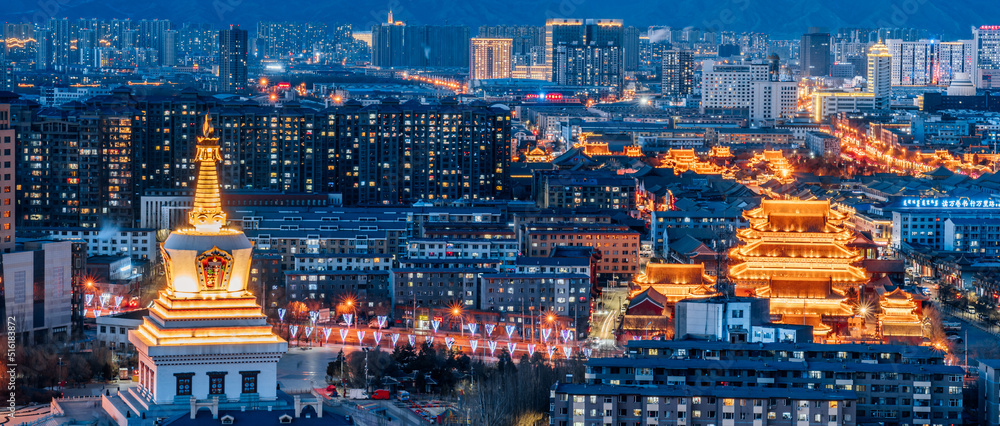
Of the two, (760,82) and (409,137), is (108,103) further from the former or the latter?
(760,82)

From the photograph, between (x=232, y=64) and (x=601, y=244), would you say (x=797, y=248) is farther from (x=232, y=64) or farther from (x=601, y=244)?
(x=232, y=64)

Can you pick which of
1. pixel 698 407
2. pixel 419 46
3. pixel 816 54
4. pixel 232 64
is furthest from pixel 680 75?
pixel 698 407

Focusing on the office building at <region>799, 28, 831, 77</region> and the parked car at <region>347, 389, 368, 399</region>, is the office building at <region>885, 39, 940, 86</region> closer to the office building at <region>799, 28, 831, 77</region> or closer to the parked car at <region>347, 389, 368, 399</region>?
the office building at <region>799, 28, 831, 77</region>

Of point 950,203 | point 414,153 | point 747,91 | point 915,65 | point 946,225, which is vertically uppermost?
point 915,65

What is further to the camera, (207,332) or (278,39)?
(278,39)

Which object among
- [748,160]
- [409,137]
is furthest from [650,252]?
[748,160]

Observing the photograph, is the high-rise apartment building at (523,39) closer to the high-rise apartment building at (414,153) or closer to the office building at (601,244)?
the high-rise apartment building at (414,153)

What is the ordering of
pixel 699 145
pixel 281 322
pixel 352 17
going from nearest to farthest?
pixel 281 322, pixel 699 145, pixel 352 17
